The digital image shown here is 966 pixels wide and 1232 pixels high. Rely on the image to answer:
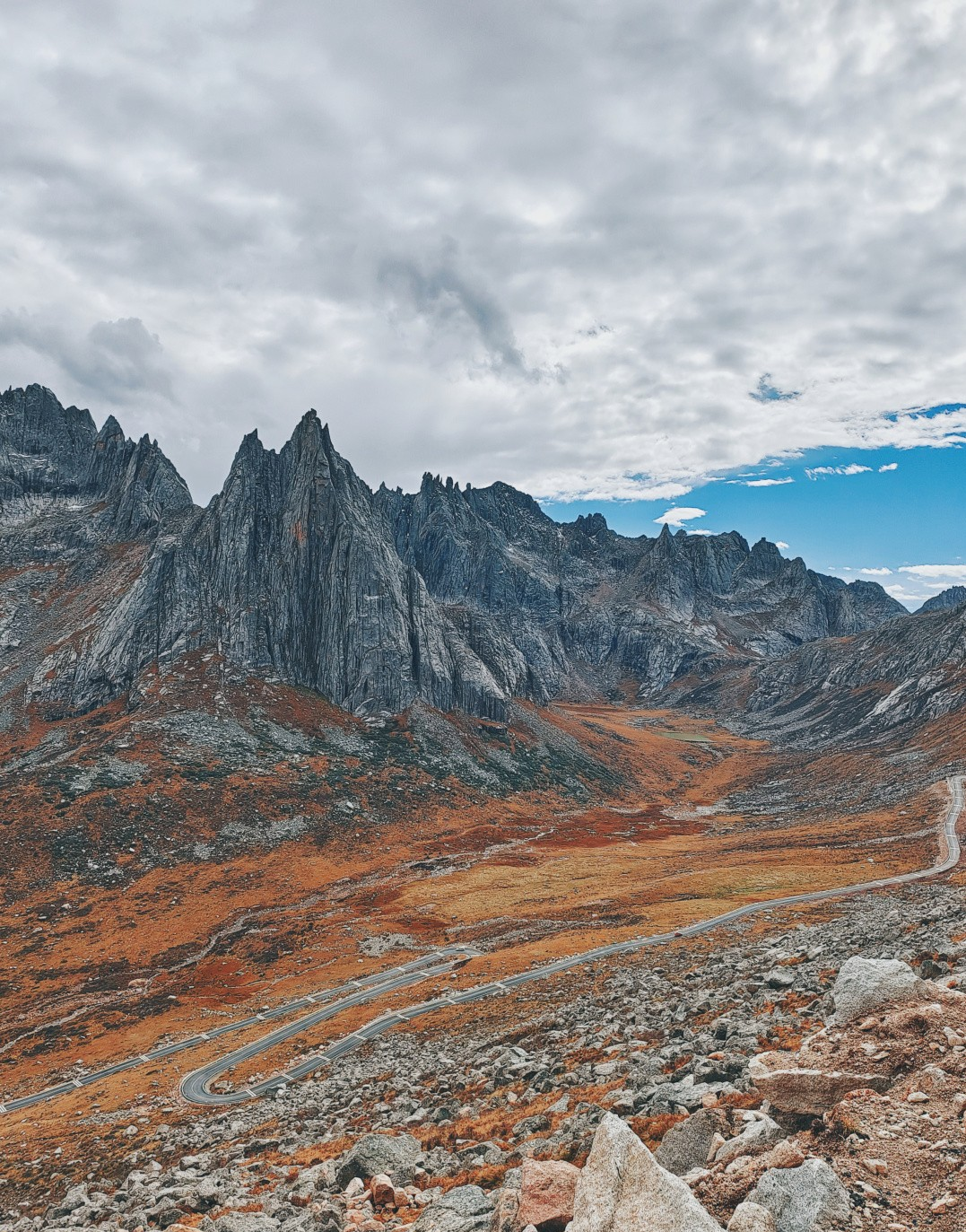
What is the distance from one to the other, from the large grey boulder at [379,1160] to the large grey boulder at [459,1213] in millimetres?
4249

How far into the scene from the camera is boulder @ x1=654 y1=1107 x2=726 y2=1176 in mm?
13227

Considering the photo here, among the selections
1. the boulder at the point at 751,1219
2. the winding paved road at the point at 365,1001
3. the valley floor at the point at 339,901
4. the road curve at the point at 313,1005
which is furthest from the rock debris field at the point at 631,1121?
the road curve at the point at 313,1005

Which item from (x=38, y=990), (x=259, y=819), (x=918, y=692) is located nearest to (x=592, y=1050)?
(x=38, y=990)

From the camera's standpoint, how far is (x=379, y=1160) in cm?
1920

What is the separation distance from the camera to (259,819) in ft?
337

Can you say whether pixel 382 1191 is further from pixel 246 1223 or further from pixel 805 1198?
pixel 805 1198

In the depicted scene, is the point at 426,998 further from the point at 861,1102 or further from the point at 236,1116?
the point at 861,1102

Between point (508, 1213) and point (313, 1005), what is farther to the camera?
point (313, 1005)

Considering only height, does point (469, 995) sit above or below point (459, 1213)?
below

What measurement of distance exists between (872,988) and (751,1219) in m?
10.9

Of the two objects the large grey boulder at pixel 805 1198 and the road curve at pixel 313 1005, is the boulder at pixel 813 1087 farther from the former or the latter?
the road curve at pixel 313 1005

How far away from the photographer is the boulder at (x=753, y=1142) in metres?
12.4

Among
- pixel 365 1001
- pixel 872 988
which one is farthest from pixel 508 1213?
pixel 365 1001

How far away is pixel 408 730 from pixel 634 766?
77.0m
